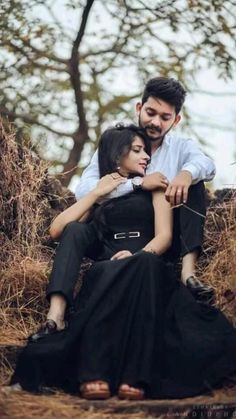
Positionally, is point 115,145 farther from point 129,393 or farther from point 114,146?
point 129,393

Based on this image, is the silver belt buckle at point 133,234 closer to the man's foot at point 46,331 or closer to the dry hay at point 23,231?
the man's foot at point 46,331

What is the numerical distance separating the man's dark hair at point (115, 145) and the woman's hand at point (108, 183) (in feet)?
0.37

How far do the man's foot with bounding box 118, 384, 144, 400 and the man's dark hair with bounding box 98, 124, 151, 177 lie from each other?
5.05 ft

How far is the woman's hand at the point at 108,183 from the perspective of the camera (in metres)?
5.49

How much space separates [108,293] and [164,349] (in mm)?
388

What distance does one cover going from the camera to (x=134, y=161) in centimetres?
570

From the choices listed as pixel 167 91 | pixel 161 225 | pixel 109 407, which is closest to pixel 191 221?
pixel 161 225

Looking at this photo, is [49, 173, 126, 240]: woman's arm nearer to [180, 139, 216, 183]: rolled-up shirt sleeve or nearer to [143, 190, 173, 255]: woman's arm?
[143, 190, 173, 255]: woman's arm

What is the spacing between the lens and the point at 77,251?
5199 mm

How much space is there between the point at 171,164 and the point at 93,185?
1.71 ft

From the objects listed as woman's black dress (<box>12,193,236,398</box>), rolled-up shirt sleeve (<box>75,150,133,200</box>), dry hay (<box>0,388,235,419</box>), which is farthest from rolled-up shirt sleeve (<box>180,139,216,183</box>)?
dry hay (<box>0,388,235,419</box>)

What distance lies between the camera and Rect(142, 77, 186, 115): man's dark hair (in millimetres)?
5895

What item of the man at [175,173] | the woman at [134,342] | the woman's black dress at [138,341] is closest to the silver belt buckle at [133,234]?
the man at [175,173]

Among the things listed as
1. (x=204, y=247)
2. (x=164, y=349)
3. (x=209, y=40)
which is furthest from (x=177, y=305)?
(x=209, y=40)
